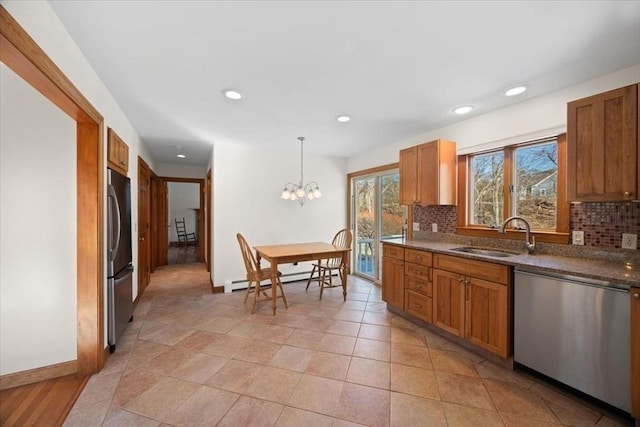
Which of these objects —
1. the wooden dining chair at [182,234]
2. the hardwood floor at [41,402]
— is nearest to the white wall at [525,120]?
the hardwood floor at [41,402]

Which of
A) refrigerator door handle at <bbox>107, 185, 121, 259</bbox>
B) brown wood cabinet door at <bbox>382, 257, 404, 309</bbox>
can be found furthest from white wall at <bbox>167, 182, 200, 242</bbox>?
brown wood cabinet door at <bbox>382, 257, 404, 309</bbox>

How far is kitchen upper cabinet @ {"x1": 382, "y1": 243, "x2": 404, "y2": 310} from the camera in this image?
3.10m

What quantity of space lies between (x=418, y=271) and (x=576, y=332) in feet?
4.26

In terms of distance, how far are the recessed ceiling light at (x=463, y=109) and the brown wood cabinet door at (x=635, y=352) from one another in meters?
1.95

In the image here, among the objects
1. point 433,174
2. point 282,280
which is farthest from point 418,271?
point 282,280

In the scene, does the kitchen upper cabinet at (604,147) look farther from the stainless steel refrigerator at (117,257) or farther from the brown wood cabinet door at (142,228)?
the brown wood cabinet door at (142,228)

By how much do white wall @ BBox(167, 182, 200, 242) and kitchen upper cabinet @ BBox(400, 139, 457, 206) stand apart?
8.97m

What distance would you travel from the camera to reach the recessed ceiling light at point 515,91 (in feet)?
7.44

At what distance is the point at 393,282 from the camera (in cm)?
322

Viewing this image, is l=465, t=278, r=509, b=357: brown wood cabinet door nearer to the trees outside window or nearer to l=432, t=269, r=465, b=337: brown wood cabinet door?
l=432, t=269, r=465, b=337: brown wood cabinet door

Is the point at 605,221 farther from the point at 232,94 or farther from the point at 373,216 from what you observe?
the point at 232,94

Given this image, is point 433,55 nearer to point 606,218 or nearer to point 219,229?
point 606,218

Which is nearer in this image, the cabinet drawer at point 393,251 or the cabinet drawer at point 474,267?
the cabinet drawer at point 474,267

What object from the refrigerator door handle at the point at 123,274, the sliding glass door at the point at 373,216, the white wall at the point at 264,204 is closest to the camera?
the refrigerator door handle at the point at 123,274
